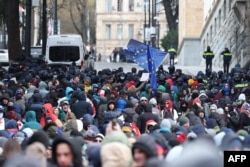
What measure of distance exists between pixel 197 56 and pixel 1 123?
171ft

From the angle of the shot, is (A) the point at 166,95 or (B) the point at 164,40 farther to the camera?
(B) the point at 164,40

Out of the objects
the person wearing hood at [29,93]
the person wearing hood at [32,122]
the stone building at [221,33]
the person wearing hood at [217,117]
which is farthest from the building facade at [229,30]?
the person wearing hood at [32,122]

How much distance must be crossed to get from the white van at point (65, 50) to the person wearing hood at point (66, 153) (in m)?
32.8

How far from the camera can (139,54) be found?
31672 mm

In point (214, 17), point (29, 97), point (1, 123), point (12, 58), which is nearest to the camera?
point (1, 123)

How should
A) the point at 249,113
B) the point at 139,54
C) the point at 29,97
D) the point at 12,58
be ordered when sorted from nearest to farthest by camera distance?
1. the point at 249,113
2. the point at 29,97
3. the point at 139,54
4. the point at 12,58

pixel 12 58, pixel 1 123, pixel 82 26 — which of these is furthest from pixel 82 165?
pixel 82 26

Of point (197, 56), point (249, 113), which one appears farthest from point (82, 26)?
point (249, 113)

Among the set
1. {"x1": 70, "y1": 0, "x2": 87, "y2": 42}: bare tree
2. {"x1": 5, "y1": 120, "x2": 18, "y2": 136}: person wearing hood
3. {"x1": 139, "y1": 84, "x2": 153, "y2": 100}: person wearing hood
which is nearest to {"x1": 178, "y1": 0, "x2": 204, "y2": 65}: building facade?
{"x1": 139, "y1": 84, "x2": 153, "y2": 100}: person wearing hood

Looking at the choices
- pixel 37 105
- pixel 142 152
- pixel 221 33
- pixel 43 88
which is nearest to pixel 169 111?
pixel 37 105

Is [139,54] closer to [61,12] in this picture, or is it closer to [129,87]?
[129,87]

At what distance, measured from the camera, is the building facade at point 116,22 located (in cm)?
13812

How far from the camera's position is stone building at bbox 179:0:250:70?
165 ft

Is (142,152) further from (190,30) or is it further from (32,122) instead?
(190,30)
